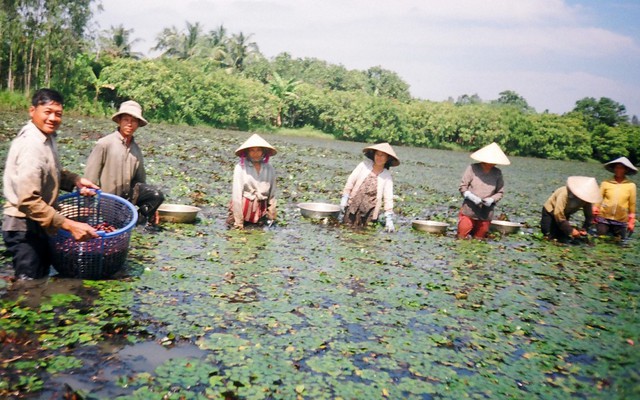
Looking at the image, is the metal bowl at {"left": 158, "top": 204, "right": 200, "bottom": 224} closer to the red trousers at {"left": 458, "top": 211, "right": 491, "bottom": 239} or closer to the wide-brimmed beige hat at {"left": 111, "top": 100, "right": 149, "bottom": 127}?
the wide-brimmed beige hat at {"left": 111, "top": 100, "right": 149, "bottom": 127}

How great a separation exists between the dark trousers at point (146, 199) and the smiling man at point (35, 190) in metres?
2.24

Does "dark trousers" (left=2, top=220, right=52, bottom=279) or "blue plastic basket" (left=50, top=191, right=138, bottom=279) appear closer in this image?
"dark trousers" (left=2, top=220, right=52, bottom=279)

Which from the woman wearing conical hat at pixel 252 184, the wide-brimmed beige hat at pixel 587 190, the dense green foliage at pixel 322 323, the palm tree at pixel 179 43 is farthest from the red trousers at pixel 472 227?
the palm tree at pixel 179 43

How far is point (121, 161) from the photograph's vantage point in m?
6.60

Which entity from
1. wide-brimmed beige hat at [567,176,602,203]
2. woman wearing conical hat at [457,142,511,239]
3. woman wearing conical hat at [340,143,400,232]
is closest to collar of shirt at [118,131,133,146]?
woman wearing conical hat at [340,143,400,232]

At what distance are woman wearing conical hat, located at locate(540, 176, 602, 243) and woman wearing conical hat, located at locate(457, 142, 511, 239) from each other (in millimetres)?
1155

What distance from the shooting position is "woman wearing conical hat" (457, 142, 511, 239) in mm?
8805

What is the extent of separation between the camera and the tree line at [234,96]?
32594 millimetres

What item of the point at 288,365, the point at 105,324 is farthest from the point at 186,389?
Answer: the point at 105,324

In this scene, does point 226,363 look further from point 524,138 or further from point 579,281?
point 524,138

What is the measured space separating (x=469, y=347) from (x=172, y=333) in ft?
8.49

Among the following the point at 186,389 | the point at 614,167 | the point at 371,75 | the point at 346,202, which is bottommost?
the point at 186,389

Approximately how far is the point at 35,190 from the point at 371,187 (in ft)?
19.5

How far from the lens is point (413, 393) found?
3.59 meters
